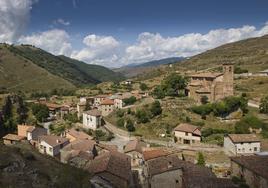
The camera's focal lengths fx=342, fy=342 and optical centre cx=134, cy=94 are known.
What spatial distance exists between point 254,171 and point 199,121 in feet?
89.0

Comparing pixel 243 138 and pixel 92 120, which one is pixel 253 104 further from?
pixel 92 120

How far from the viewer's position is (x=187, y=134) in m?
53.7

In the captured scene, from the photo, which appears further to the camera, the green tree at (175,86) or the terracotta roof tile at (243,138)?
the green tree at (175,86)

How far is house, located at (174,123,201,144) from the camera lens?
5347cm

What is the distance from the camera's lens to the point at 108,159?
3375cm

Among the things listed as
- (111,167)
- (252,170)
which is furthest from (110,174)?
(252,170)

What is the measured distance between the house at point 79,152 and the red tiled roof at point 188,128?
50.3ft

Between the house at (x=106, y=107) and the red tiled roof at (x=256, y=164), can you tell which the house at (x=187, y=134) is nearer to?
the red tiled roof at (x=256, y=164)

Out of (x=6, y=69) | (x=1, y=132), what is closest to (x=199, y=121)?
(x=1, y=132)

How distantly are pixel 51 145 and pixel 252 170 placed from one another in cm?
2680

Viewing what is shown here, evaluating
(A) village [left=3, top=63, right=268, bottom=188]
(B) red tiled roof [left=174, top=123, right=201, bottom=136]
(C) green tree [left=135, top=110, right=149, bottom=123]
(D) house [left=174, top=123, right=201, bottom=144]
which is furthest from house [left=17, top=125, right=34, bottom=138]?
(B) red tiled roof [left=174, top=123, right=201, bottom=136]

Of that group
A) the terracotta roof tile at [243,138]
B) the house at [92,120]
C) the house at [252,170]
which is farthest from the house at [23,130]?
the house at [252,170]

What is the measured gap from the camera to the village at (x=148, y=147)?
108 feet

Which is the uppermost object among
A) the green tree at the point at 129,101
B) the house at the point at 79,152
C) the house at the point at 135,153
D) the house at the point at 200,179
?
the green tree at the point at 129,101
